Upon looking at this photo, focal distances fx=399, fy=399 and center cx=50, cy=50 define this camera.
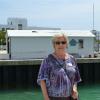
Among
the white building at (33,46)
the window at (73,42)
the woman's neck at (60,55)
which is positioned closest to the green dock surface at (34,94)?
the white building at (33,46)

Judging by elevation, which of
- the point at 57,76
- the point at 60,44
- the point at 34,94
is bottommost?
the point at 34,94

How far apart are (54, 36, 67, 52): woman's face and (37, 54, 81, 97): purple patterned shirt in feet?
0.40

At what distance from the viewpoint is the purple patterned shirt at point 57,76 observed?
459cm

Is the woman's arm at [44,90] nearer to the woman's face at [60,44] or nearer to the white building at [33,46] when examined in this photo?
the woman's face at [60,44]

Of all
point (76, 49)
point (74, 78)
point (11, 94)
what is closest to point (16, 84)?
point (11, 94)

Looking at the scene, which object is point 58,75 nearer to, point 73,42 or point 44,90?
point 44,90

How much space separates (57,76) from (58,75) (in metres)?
0.02

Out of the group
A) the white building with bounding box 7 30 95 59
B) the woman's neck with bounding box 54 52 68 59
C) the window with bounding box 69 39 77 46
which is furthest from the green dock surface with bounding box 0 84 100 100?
the woman's neck with bounding box 54 52 68 59

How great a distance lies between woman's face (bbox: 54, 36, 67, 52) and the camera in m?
4.66

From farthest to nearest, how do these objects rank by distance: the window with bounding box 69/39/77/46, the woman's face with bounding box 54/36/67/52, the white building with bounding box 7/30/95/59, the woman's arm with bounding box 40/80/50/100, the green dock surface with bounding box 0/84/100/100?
the window with bounding box 69/39/77/46 → the white building with bounding box 7/30/95/59 → the green dock surface with bounding box 0/84/100/100 → the woman's face with bounding box 54/36/67/52 → the woman's arm with bounding box 40/80/50/100

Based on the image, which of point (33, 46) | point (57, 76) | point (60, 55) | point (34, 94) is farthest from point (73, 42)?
point (57, 76)

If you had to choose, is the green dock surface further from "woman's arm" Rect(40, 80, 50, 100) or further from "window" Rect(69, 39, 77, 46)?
"woman's arm" Rect(40, 80, 50, 100)

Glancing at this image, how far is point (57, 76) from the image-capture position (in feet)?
15.1

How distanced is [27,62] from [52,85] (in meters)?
21.6
